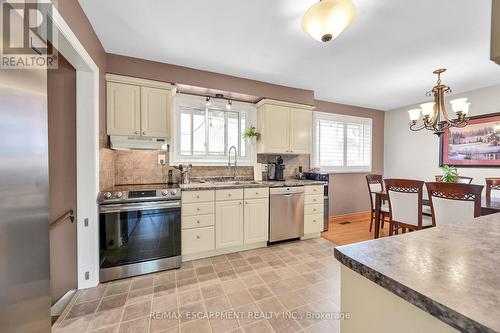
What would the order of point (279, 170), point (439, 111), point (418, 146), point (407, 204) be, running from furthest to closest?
point (418, 146) < point (279, 170) < point (439, 111) < point (407, 204)

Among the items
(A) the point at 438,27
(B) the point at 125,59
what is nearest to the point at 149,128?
(B) the point at 125,59

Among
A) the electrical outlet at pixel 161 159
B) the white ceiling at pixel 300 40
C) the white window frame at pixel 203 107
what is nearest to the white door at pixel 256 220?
the white window frame at pixel 203 107

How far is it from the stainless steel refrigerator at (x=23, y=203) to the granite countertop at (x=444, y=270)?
3.93 feet

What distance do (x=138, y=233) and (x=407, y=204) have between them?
3215mm

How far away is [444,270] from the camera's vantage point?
59 cm

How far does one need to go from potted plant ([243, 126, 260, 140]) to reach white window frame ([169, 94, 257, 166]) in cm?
11

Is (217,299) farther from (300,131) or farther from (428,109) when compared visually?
(428,109)

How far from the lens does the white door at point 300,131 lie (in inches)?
141

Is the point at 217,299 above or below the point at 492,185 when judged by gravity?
below

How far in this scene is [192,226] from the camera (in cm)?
255

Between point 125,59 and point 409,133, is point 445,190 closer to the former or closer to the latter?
point 409,133

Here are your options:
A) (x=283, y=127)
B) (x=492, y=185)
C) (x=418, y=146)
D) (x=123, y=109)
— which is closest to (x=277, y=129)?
(x=283, y=127)

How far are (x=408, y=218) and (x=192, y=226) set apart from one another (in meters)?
2.71

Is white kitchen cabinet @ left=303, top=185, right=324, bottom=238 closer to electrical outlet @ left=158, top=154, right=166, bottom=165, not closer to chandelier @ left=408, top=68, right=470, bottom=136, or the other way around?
chandelier @ left=408, top=68, right=470, bottom=136
